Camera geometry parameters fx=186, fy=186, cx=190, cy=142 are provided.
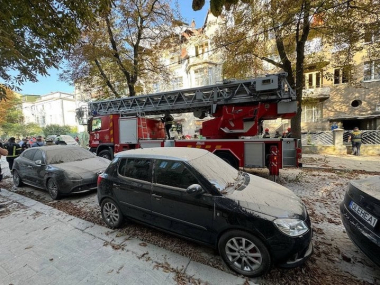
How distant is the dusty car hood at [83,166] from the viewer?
533 cm

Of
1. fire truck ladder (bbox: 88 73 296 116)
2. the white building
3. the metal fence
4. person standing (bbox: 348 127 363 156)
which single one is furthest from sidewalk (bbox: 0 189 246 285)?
the white building

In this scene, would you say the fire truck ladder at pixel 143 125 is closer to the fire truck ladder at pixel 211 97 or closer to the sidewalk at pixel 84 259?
the fire truck ladder at pixel 211 97

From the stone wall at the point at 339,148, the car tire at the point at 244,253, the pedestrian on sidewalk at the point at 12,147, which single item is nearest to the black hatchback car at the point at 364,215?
the car tire at the point at 244,253

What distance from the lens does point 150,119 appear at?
917 cm

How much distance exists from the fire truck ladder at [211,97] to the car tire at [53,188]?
4.55 m

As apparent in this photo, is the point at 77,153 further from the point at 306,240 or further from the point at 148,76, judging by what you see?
the point at 148,76

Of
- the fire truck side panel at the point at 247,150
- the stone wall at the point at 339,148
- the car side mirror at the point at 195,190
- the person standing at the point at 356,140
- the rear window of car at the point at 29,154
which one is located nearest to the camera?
the car side mirror at the point at 195,190

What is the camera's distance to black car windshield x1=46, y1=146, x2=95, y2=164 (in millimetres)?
5719

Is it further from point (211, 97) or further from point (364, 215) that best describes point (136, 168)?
point (211, 97)

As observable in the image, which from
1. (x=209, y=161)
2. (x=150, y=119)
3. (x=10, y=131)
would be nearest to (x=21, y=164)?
(x=150, y=119)

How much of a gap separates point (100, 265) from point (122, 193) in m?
1.13

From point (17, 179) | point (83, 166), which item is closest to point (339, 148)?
point (83, 166)

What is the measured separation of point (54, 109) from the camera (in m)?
46.5

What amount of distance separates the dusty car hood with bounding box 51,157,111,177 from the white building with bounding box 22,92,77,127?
48.4 m
